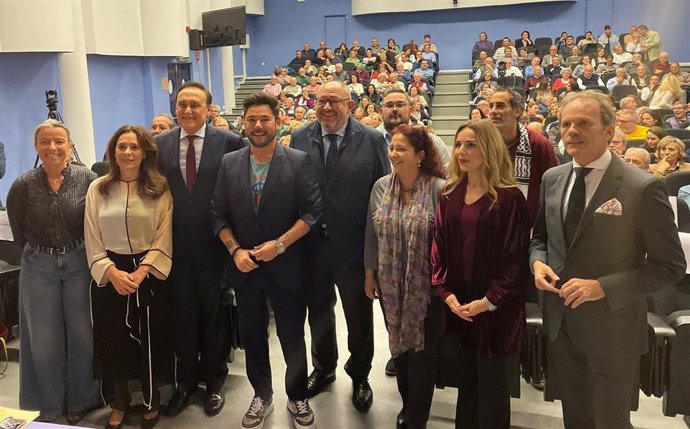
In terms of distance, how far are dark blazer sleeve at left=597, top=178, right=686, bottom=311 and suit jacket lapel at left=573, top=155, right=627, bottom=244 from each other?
90mm

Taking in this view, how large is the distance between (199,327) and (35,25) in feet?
21.0

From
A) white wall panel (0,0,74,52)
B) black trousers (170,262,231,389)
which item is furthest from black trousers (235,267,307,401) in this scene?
white wall panel (0,0,74,52)

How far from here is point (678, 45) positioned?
1358cm

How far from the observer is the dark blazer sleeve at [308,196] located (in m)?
A: 2.64

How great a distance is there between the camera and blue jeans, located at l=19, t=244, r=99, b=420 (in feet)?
8.95

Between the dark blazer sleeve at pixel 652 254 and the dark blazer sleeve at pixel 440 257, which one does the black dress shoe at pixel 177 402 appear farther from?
the dark blazer sleeve at pixel 652 254

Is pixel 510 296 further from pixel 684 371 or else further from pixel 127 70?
pixel 127 70

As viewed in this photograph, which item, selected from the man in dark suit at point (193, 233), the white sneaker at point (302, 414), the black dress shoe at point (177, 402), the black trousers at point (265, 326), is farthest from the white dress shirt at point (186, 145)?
the white sneaker at point (302, 414)

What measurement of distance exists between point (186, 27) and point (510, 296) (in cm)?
1105

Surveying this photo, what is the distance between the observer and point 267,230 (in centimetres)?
262

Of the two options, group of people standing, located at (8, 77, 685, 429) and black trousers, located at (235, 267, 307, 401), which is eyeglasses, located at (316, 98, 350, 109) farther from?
black trousers, located at (235, 267, 307, 401)

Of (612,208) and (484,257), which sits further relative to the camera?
(484,257)

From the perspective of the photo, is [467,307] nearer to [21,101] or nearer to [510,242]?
[510,242]

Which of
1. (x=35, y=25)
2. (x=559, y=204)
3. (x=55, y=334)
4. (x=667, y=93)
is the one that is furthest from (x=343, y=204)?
(x=667, y=93)
